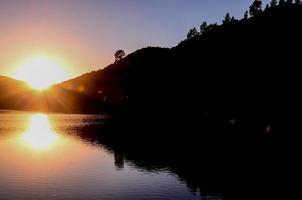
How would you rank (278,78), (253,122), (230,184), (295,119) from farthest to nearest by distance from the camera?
(278,78) → (253,122) → (295,119) → (230,184)

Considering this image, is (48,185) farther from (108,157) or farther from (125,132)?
(125,132)

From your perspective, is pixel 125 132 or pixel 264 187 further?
pixel 125 132

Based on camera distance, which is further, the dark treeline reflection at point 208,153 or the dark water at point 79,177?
the dark treeline reflection at point 208,153

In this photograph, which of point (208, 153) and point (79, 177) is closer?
point (79, 177)

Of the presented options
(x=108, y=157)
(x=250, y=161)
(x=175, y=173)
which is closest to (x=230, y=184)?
(x=175, y=173)

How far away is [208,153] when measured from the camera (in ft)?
373

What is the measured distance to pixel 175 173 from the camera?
83312 mm

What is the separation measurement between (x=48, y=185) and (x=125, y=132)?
104 meters

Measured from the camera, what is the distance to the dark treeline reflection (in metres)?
74.4

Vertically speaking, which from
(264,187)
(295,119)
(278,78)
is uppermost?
(278,78)

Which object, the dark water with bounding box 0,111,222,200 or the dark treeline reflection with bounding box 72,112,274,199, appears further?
the dark treeline reflection with bounding box 72,112,274,199

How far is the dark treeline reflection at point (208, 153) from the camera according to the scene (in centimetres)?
7444

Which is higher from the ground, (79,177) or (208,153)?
(208,153)

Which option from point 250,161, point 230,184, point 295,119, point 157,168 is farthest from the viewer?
point 295,119
